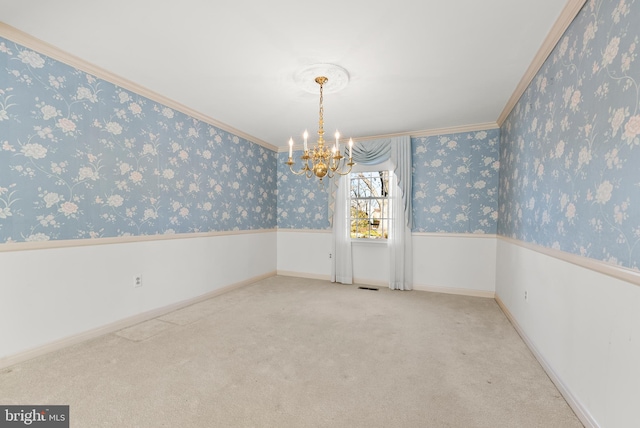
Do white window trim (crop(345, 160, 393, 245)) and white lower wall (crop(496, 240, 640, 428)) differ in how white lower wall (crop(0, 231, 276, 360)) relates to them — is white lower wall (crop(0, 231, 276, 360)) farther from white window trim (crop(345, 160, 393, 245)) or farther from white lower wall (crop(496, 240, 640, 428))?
white lower wall (crop(496, 240, 640, 428))

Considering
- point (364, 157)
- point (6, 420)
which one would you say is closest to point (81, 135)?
point (6, 420)

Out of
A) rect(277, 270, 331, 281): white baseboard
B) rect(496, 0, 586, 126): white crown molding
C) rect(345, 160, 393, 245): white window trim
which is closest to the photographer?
rect(496, 0, 586, 126): white crown molding

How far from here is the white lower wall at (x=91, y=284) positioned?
Result: 210 centimetres

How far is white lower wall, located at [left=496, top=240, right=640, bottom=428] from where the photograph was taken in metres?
1.24

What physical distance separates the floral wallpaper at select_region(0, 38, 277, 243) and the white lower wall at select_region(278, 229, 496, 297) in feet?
5.70

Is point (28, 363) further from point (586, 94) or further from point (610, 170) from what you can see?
point (586, 94)

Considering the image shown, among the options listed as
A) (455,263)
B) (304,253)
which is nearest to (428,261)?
(455,263)

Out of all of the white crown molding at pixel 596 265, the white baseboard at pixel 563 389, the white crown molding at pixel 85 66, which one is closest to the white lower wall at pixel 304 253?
the white crown molding at pixel 85 66

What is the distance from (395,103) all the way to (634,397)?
2.97m

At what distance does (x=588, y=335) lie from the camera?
1.54 m

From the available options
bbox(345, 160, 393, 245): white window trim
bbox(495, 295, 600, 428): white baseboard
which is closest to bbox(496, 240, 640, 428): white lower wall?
bbox(495, 295, 600, 428): white baseboard

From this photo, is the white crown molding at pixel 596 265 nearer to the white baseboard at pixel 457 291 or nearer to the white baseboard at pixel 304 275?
the white baseboard at pixel 457 291

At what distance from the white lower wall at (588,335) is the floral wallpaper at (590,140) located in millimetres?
166

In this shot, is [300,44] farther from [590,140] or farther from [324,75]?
[590,140]
